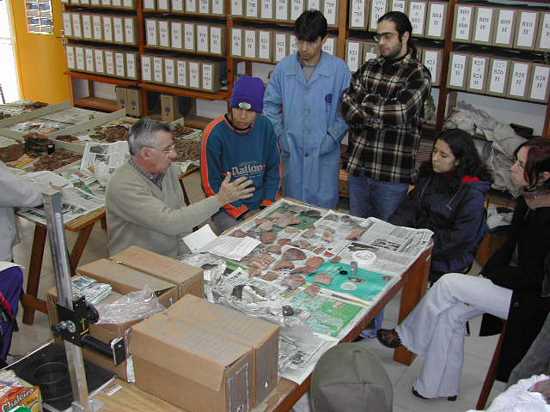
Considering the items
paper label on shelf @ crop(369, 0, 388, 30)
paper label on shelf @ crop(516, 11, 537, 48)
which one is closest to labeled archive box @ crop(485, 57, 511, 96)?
paper label on shelf @ crop(516, 11, 537, 48)

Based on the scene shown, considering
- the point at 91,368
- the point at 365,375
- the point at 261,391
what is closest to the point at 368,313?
the point at 261,391

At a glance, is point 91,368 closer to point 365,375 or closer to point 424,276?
point 365,375

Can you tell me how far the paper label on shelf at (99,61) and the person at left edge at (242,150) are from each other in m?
3.08

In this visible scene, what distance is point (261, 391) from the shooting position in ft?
4.90

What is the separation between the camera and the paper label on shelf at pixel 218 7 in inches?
182

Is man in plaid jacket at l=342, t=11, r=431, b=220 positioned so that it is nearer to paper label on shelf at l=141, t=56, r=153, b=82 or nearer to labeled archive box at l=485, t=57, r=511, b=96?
labeled archive box at l=485, t=57, r=511, b=96

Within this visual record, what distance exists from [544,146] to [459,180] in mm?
522

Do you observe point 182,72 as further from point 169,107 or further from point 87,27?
point 87,27

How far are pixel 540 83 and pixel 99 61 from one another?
3846 mm

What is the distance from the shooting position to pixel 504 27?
138 inches

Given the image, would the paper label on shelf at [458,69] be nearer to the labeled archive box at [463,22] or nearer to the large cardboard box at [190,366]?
the labeled archive box at [463,22]

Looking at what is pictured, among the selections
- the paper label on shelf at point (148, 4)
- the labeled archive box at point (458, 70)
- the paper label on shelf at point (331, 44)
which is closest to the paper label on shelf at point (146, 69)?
the paper label on shelf at point (148, 4)

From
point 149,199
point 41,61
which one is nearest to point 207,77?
point 41,61

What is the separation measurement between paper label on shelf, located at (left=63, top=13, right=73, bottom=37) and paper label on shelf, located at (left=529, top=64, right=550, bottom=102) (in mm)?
4139
